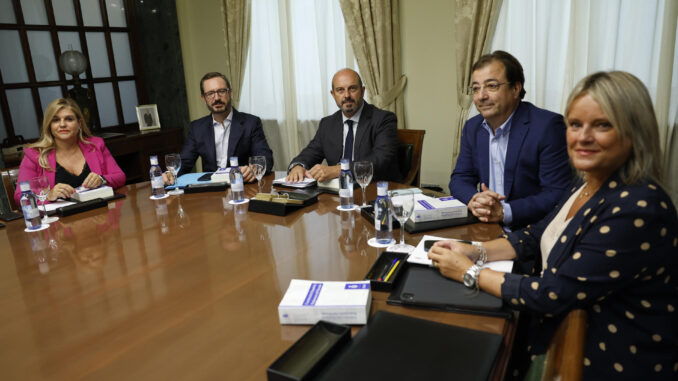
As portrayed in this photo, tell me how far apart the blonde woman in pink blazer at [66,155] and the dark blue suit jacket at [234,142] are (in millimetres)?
621

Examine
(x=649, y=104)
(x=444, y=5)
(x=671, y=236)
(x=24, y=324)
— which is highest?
(x=444, y=5)

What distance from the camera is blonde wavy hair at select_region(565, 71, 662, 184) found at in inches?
42.5

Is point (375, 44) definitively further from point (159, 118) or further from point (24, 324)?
point (24, 324)

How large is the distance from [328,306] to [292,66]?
3780 millimetres

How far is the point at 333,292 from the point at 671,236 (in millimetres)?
821

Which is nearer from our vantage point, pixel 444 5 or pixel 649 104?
pixel 649 104

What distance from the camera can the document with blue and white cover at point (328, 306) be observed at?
3.50ft

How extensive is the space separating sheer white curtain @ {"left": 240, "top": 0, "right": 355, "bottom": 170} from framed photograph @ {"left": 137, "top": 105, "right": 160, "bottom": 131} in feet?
3.08

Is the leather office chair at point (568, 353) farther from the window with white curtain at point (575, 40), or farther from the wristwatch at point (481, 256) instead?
the window with white curtain at point (575, 40)

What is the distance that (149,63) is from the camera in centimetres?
504

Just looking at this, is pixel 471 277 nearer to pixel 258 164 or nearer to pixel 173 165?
pixel 258 164

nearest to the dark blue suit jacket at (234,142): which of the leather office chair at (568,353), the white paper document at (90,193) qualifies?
the white paper document at (90,193)

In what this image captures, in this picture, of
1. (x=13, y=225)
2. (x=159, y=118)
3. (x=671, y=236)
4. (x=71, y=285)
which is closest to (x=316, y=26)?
(x=159, y=118)

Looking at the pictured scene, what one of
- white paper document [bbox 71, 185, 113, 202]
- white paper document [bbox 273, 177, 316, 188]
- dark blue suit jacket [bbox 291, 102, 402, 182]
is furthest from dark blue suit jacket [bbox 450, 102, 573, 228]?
white paper document [bbox 71, 185, 113, 202]
